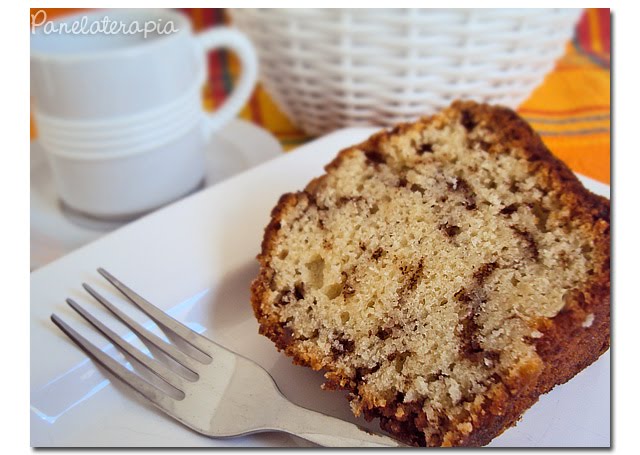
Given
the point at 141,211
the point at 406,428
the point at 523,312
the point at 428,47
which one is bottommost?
the point at 141,211

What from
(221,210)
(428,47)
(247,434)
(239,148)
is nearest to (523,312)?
(247,434)

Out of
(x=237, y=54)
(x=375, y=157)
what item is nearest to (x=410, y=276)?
(x=375, y=157)

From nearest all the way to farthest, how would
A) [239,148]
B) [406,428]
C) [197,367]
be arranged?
[406,428]
[197,367]
[239,148]

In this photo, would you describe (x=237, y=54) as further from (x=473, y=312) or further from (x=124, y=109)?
(x=473, y=312)

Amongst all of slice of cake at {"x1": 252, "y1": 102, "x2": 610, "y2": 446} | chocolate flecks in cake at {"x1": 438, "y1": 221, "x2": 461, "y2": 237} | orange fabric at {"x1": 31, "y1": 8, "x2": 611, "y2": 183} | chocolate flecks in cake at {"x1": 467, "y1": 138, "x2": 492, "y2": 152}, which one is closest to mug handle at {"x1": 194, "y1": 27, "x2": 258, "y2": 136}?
orange fabric at {"x1": 31, "y1": 8, "x2": 611, "y2": 183}

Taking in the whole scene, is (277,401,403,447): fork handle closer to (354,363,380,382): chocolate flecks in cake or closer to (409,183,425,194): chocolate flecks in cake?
(354,363,380,382): chocolate flecks in cake

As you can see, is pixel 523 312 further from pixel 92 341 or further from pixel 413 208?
pixel 92 341

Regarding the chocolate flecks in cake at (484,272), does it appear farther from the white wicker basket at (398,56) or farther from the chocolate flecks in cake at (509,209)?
the white wicker basket at (398,56)
